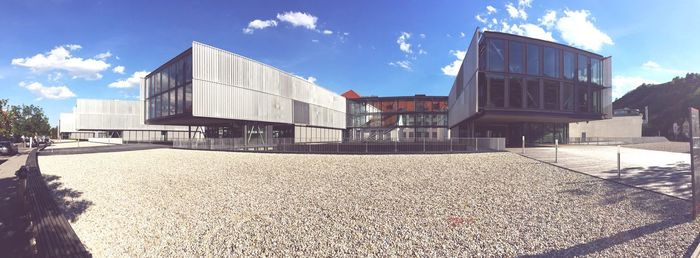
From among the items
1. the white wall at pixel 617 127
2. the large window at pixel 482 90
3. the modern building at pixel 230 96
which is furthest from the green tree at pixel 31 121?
the white wall at pixel 617 127

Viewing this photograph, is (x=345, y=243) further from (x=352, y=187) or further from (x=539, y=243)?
(x=352, y=187)

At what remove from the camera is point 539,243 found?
17.8 ft

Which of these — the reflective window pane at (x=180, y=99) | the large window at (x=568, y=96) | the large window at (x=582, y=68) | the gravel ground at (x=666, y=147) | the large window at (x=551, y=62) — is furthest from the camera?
the reflective window pane at (x=180, y=99)

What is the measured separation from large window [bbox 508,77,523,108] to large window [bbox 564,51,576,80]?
5.79 m

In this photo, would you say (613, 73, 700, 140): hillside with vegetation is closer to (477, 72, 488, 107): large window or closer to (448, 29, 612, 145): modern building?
(448, 29, 612, 145): modern building

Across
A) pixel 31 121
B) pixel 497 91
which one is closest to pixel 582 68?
pixel 497 91

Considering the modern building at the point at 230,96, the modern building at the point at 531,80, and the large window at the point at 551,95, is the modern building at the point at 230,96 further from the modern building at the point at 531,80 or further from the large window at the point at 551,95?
the large window at the point at 551,95

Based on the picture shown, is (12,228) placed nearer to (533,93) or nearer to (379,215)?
(379,215)

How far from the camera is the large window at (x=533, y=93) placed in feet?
84.9

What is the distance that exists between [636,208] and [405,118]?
5571 cm

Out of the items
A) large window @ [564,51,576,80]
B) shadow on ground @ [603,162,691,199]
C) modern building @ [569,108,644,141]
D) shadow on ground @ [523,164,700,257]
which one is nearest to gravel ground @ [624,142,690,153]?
large window @ [564,51,576,80]

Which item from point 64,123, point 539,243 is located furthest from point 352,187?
point 64,123

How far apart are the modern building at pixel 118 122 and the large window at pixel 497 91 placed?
212ft

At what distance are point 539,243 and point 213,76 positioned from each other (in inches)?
1311
